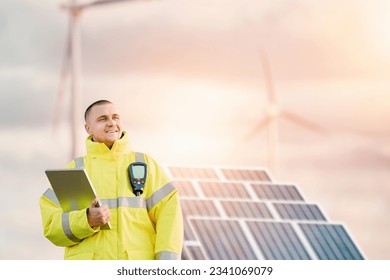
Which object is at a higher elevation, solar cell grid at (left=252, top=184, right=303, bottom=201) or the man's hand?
solar cell grid at (left=252, top=184, right=303, bottom=201)

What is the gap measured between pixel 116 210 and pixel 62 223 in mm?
375

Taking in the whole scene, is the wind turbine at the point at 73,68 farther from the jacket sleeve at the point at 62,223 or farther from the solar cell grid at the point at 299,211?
the jacket sleeve at the point at 62,223

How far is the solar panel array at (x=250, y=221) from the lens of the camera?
37.2 feet

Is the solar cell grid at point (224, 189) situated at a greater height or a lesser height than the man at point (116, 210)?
greater

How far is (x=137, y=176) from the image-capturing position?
6.98m

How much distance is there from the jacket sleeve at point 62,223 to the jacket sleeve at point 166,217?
423 millimetres

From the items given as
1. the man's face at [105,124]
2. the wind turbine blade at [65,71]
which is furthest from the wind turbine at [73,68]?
the man's face at [105,124]

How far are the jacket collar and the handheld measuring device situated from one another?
0.43ft

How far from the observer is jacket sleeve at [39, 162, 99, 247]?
6902mm

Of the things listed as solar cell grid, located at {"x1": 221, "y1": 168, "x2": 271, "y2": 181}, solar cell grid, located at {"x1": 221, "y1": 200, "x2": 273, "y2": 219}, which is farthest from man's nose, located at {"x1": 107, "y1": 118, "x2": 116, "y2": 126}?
solar cell grid, located at {"x1": 221, "y1": 200, "x2": 273, "y2": 219}

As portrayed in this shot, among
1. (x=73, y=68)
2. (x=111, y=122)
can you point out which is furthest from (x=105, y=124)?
(x=73, y=68)

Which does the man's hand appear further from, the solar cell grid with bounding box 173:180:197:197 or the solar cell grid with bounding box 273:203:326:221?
the solar cell grid with bounding box 273:203:326:221
